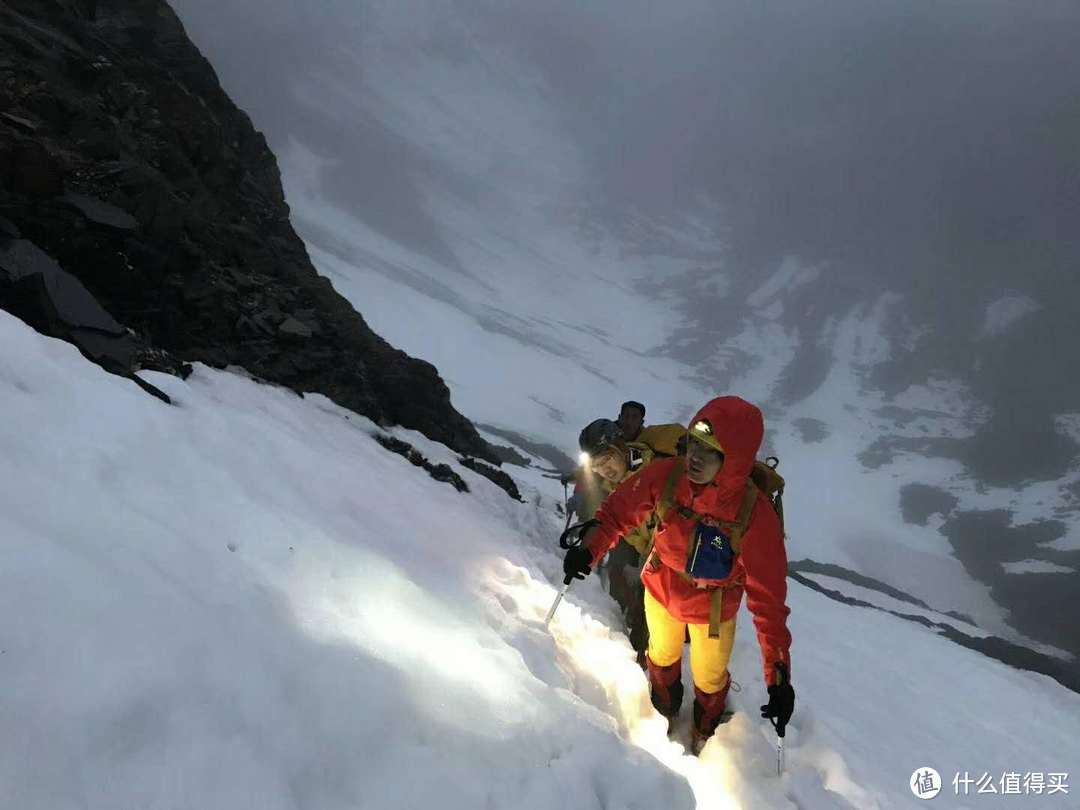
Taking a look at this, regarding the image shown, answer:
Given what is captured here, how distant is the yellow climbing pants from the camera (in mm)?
4504

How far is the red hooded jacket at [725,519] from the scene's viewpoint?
13.0 feet

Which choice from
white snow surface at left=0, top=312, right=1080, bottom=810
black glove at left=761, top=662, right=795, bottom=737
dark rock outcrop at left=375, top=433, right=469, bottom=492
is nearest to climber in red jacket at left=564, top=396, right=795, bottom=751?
black glove at left=761, top=662, right=795, bottom=737

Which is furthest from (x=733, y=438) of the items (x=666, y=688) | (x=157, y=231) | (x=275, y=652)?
(x=157, y=231)

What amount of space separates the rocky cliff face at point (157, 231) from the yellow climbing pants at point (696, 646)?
7.03 meters

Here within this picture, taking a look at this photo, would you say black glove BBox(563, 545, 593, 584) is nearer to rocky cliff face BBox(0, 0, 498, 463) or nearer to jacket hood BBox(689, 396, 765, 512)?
jacket hood BBox(689, 396, 765, 512)

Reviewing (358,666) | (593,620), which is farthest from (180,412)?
(593,620)

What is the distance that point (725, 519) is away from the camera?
416 cm

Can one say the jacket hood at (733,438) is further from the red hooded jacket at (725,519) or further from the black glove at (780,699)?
the black glove at (780,699)

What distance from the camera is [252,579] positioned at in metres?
2.88

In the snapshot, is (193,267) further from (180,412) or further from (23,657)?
(23,657)

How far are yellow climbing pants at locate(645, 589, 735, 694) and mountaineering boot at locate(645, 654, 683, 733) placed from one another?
0.08 metres

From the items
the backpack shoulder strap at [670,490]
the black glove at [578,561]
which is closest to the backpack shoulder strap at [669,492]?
the backpack shoulder strap at [670,490]

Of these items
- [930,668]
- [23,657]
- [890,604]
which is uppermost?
[890,604]

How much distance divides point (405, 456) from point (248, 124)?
21.0 meters
